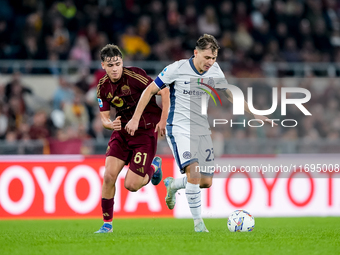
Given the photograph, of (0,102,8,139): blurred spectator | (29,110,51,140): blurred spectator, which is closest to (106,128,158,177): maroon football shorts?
(29,110,51,140): blurred spectator

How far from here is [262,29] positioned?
52.3 ft

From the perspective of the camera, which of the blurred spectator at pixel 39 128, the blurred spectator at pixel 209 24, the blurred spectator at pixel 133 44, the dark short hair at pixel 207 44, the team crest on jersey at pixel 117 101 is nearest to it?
the dark short hair at pixel 207 44

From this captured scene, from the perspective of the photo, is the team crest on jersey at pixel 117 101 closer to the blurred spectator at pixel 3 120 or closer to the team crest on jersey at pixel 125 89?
the team crest on jersey at pixel 125 89


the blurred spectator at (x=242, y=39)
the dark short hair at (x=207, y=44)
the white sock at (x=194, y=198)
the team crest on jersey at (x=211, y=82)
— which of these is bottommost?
the white sock at (x=194, y=198)

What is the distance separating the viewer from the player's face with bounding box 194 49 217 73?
6598 mm

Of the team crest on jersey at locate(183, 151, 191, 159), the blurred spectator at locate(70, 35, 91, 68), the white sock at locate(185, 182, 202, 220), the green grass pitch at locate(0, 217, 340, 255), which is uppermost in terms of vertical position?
the blurred spectator at locate(70, 35, 91, 68)

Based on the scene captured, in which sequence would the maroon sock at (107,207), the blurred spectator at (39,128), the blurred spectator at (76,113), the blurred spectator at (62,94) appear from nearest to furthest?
Result: the maroon sock at (107,207) < the blurred spectator at (39,128) < the blurred spectator at (76,113) < the blurred spectator at (62,94)

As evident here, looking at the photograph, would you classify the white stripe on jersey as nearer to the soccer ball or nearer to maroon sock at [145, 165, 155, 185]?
maroon sock at [145, 165, 155, 185]

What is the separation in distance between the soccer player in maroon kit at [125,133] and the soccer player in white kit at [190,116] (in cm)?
21

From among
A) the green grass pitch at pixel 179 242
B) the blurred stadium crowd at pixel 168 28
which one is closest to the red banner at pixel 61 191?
the green grass pitch at pixel 179 242

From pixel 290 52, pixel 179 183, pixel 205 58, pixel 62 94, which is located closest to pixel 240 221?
pixel 179 183

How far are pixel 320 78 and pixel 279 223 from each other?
639cm

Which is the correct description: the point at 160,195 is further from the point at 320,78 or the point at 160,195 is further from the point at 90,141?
the point at 320,78

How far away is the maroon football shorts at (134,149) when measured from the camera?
7.03 metres
